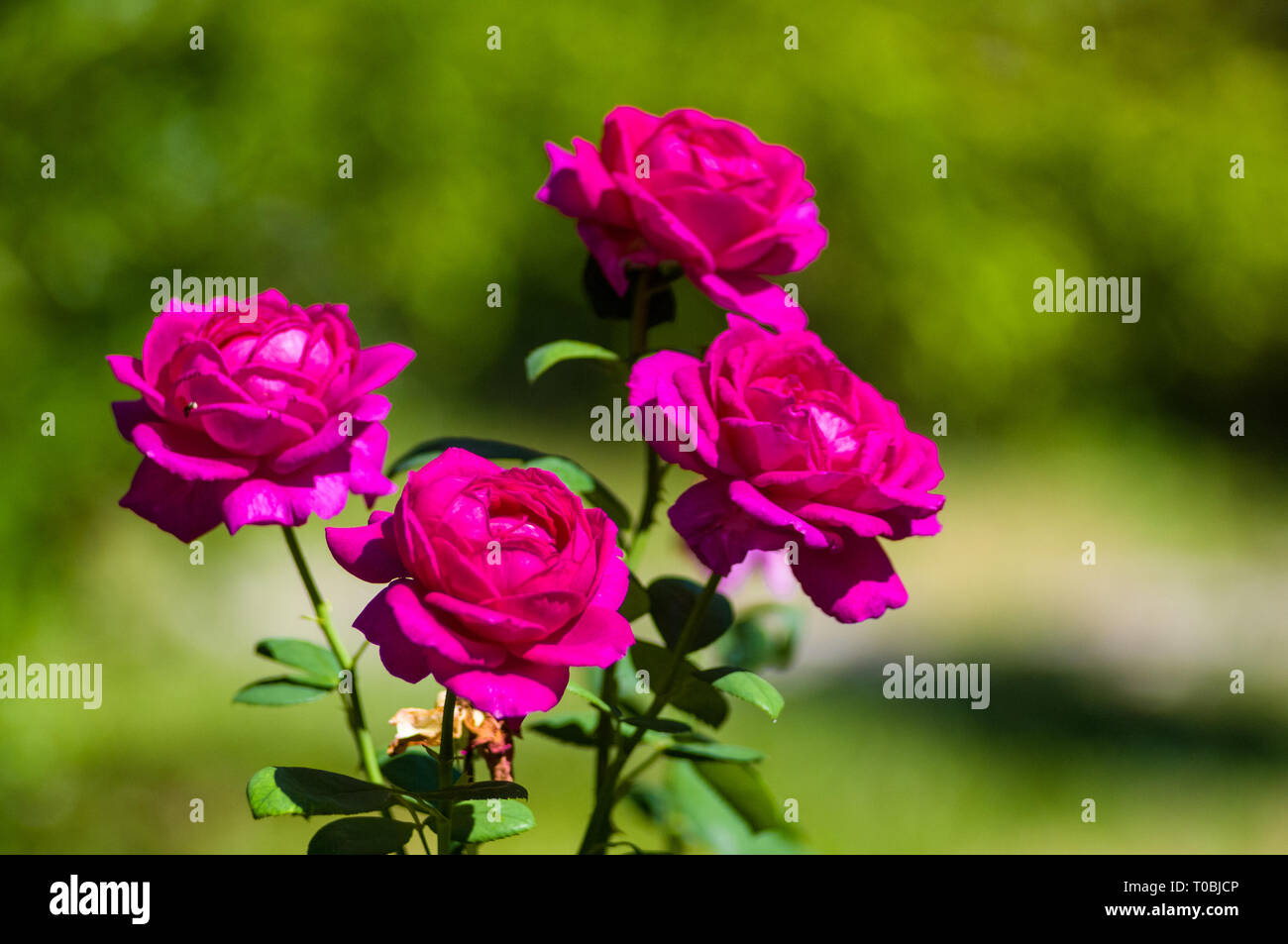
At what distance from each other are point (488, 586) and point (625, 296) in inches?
11.7

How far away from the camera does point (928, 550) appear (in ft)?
13.1

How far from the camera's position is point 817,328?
3.96 m

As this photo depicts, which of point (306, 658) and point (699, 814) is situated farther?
point (699, 814)

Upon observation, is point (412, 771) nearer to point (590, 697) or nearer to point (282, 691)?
point (282, 691)

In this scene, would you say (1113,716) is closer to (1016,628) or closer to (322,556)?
(1016,628)

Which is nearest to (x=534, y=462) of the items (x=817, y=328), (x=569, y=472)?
(x=569, y=472)

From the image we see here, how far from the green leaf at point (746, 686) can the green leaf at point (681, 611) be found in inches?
2.4

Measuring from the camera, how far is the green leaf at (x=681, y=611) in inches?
27.3

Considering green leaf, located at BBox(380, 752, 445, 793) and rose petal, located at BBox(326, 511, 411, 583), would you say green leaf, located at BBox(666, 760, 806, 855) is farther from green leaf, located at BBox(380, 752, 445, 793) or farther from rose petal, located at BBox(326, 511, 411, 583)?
rose petal, located at BBox(326, 511, 411, 583)

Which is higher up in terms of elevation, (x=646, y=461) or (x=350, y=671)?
(x=646, y=461)

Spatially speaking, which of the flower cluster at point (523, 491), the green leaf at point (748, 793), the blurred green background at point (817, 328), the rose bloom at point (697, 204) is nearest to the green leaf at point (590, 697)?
the flower cluster at point (523, 491)

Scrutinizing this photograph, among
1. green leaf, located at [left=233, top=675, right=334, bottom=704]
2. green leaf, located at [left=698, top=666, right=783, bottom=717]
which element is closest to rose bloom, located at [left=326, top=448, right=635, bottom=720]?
green leaf, located at [left=698, top=666, right=783, bottom=717]

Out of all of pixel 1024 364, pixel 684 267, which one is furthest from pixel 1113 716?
pixel 684 267

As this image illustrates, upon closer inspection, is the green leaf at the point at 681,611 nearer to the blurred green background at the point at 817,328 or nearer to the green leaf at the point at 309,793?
the green leaf at the point at 309,793
